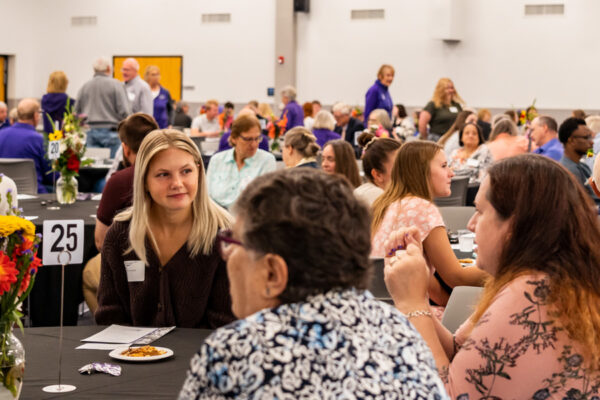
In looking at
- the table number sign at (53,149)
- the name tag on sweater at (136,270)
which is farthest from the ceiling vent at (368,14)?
the name tag on sweater at (136,270)

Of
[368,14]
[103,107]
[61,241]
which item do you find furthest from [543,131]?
[368,14]

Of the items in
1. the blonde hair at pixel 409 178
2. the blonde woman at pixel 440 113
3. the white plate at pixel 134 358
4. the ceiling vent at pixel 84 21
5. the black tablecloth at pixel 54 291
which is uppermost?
the ceiling vent at pixel 84 21

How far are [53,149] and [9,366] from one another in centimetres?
369

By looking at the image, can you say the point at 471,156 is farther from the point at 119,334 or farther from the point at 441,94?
the point at 119,334

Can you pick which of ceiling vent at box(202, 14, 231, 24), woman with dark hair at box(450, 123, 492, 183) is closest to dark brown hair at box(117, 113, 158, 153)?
woman with dark hair at box(450, 123, 492, 183)

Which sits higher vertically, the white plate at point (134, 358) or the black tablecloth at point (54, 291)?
the white plate at point (134, 358)

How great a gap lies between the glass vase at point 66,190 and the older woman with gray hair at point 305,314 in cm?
441

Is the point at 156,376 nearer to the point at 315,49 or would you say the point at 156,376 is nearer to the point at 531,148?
the point at 531,148

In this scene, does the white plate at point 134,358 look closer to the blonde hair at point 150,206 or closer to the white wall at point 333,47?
the blonde hair at point 150,206

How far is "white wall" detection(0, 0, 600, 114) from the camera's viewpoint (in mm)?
14844

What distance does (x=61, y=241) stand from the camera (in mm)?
2209

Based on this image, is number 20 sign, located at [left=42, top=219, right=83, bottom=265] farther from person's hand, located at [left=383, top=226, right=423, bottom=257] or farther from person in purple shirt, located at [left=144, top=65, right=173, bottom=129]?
person in purple shirt, located at [left=144, top=65, right=173, bottom=129]

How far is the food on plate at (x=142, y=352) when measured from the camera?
2219 mm

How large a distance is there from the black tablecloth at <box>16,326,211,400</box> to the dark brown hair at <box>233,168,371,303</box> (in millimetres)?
835
